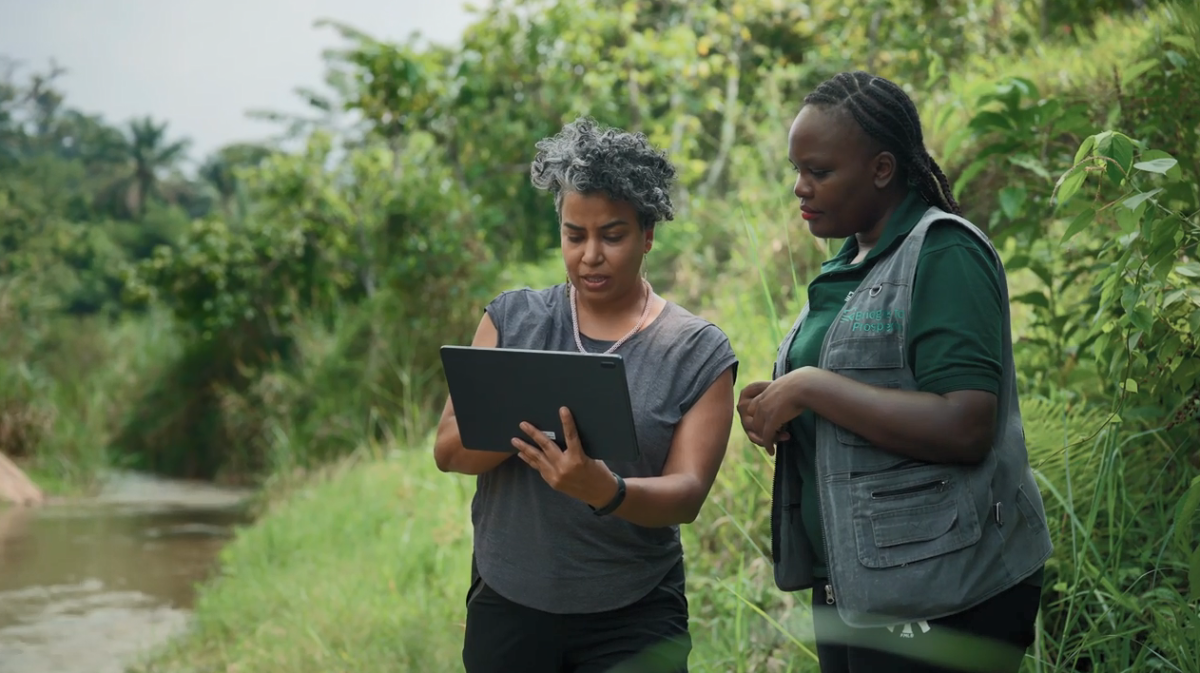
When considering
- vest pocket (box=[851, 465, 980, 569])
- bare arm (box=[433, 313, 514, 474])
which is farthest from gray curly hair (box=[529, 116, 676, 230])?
vest pocket (box=[851, 465, 980, 569])

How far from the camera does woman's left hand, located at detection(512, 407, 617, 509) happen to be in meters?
1.93

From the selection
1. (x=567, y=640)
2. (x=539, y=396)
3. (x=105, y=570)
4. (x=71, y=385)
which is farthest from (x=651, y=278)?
(x=71, y=385)

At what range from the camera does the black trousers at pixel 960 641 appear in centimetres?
178

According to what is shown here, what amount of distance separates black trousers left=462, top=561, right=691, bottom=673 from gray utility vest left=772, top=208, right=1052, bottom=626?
1.48 ft

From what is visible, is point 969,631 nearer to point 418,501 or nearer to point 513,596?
point 513,596

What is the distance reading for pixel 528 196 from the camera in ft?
33.4

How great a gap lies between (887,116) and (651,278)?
592 cm

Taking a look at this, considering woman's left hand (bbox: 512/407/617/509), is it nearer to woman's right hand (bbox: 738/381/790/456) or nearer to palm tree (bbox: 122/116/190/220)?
woman's right hand (bbox: 738/381/790/456)

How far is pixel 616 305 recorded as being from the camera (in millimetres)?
2279

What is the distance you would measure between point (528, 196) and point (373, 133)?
1.39 m

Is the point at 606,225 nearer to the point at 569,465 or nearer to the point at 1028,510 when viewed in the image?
the point at 569,465

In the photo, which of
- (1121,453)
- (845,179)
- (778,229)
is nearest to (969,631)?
(845,179)

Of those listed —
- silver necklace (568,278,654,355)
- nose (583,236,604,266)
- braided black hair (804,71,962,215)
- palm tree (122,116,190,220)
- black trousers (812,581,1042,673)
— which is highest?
palm tree (122,116,190,220)

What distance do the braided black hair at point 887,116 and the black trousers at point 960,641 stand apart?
0.67m
